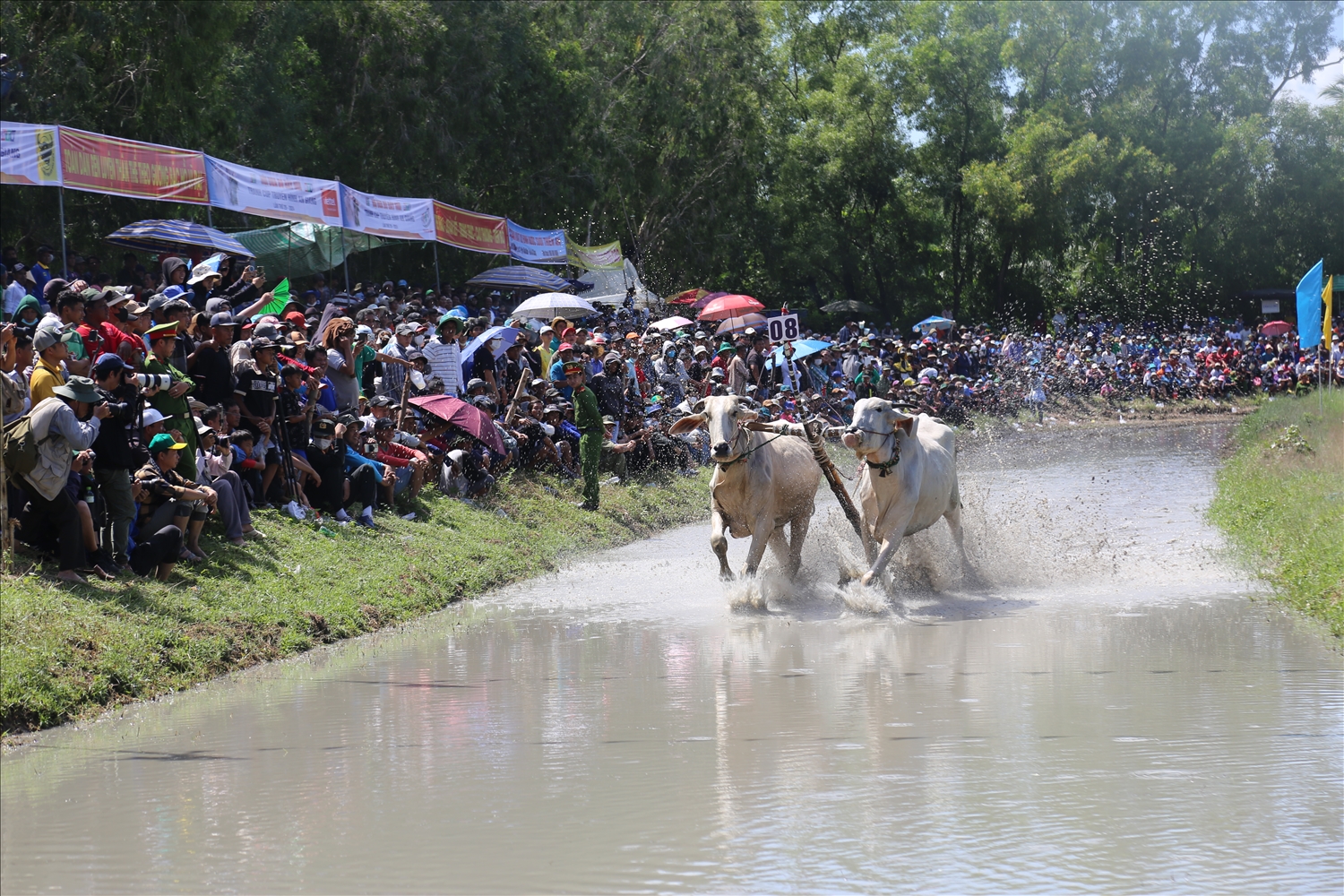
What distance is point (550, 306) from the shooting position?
2189 cm

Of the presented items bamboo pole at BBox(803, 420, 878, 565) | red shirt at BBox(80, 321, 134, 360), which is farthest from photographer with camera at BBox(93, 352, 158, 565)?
bamboo pole at BBox(803, 420, 878, 565)

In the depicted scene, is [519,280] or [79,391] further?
[519,280]

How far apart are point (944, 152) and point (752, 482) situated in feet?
130

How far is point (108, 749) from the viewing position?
7.82 meters

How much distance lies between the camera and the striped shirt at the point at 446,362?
17.5 meters

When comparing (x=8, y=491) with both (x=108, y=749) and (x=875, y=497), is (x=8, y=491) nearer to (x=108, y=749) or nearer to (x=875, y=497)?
(x=108, y=749)

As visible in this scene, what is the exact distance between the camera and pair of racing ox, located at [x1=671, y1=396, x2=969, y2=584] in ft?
39.2

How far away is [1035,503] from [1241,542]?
4078 millimetres

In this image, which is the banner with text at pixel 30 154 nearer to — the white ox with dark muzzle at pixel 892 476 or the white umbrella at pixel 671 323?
the white ox with dark muzzle at pixel 892 476

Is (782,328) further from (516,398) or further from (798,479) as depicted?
(798,479)

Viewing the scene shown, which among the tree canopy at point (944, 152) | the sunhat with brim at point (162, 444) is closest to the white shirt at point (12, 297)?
the sunhat with brim at point (162, 444)

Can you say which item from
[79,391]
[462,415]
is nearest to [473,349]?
[462,415]

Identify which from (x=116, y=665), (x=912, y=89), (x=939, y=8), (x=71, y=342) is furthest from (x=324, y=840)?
(x=939, y=8)

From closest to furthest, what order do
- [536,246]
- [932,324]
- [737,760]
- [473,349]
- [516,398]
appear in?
1. [737,760]
2. [516,398]
3. [473,349]
4. [536,246]
5. [932,324]
